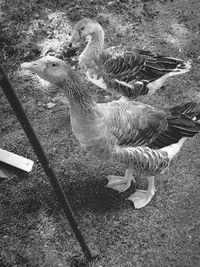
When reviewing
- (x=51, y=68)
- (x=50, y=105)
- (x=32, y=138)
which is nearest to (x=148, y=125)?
(x=51, y=68)

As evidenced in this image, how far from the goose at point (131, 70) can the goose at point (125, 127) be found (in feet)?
3.03

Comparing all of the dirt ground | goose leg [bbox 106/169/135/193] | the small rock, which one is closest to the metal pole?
the dirt ground

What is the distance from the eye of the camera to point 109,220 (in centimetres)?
384

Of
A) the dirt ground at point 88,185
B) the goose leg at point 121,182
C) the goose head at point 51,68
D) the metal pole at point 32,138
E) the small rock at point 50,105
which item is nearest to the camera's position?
the metal pole at point 32,138

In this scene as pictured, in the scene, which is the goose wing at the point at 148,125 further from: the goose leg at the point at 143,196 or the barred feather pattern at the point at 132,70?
the barred feather pattern at the point at 132,70

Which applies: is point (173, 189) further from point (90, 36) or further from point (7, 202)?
point (90, 36)

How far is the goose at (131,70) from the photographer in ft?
15.7

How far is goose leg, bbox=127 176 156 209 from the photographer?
12.9 ft

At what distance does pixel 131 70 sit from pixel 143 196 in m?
1.64

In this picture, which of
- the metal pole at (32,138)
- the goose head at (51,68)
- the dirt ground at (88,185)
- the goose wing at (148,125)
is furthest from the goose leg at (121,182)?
the goose head at (51,68)

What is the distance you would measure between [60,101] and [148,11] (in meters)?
2.61

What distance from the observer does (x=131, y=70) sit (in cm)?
477

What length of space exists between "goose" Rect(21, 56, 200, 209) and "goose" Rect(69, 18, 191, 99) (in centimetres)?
92

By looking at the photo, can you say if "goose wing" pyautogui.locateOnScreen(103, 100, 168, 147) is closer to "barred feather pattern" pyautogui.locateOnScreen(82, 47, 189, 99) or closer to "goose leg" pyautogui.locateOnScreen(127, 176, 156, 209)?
"goose leg" pyautogui.locateOnScreen(127, 176, 156, 209)
